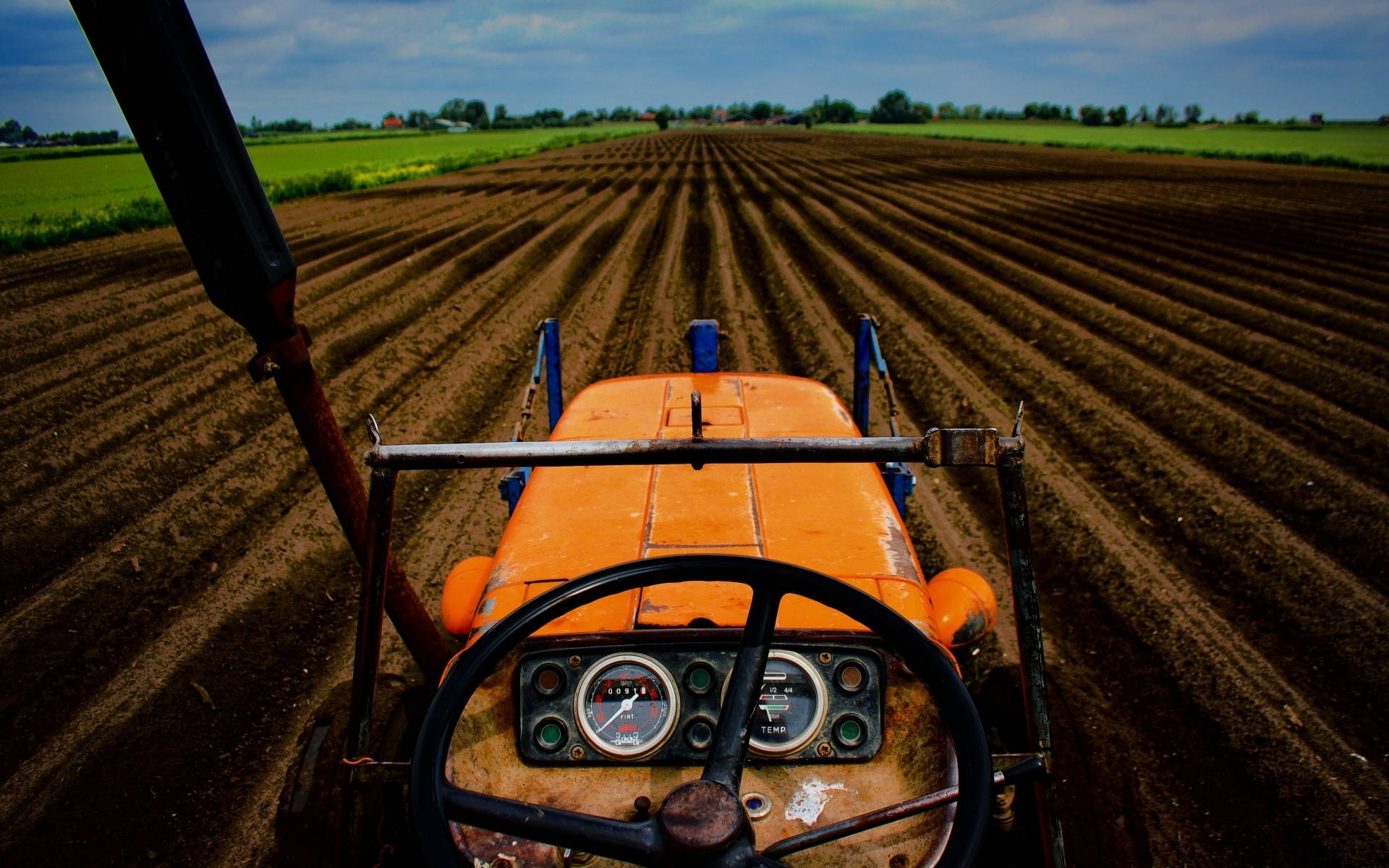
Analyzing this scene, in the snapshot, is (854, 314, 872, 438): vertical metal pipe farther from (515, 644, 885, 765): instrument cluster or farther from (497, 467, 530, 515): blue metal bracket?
(515, 644, 885, 765): instrument cluster

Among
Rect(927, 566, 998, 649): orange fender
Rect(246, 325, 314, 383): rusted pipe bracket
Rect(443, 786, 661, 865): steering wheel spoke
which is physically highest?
Rect(246, 325, 314, 383): rusted pipe bracket

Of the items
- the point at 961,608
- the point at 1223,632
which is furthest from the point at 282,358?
the point at 1223,632

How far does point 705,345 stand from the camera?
319 cm

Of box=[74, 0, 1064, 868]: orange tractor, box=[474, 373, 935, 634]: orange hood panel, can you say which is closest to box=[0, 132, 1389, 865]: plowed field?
box=[74, 0, 1064, 868]: orange tractor

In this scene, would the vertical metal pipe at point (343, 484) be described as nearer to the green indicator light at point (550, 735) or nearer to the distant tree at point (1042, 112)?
the green indicator light at point (550, 735)

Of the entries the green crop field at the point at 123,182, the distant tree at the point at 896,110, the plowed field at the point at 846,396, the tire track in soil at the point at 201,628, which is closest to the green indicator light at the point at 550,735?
the plowed field at the point at 846,396

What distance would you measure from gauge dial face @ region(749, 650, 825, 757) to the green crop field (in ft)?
15.2

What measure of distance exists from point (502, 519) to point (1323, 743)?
399 centimetres

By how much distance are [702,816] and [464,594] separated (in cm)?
106

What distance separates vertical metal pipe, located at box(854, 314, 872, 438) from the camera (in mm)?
3562

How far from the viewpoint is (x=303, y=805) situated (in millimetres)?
2154

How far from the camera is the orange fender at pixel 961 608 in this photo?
72.2 inches

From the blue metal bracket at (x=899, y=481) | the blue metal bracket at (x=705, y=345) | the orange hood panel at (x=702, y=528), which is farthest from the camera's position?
the blue metal bracket at (x=705, y=345)

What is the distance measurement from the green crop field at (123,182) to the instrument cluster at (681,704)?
14.5 ft
